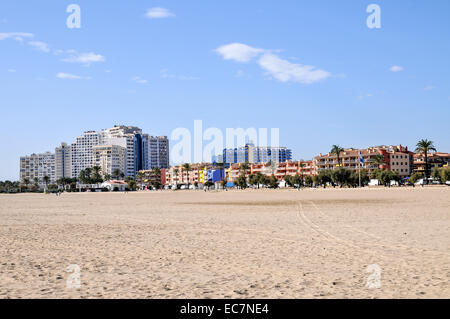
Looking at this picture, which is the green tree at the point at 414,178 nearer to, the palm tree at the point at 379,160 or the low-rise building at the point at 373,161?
the palm tree at the point at 379,160

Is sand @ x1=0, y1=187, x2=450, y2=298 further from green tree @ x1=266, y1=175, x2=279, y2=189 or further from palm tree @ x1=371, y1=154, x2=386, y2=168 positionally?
green tree @ x1=266, y1=175, x2=279, y2=189

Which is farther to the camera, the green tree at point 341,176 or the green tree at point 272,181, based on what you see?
the green tree at point 272,181

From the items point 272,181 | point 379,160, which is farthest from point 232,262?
point 272,181

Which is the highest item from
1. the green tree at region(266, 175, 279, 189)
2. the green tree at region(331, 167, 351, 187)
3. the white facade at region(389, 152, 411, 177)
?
the white facade at region(389, 152, 411, 177)

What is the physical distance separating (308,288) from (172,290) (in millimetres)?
2407

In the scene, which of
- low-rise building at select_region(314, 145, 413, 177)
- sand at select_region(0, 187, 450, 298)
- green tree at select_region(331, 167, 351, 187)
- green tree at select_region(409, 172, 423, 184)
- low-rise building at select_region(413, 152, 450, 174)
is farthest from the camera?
low-rise building at select_region(413, 152, 450, 174)

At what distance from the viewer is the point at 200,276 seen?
980cm

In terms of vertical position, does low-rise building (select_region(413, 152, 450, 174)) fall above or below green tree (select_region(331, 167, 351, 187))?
above

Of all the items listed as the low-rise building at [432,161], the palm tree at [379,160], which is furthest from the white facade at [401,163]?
the low-rise building at [432,161]

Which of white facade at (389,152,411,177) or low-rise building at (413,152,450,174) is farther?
low-rise building at (413,152,450,174)

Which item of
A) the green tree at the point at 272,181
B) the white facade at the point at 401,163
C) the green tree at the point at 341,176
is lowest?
the green tree at the point at 272,181

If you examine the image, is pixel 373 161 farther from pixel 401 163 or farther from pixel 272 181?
pixel 272 181

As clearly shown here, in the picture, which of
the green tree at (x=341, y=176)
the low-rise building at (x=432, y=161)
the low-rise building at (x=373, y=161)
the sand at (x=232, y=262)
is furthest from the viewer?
the low-rise building at (x=432, y=161)

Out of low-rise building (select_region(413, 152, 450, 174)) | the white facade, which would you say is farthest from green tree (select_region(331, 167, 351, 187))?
low-rise building (select_region(413, 152, 450, 174))
